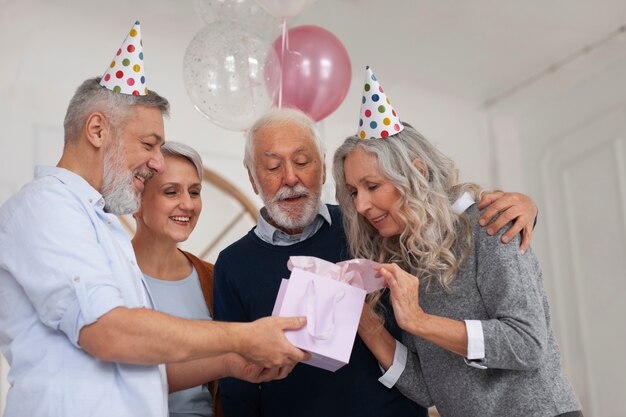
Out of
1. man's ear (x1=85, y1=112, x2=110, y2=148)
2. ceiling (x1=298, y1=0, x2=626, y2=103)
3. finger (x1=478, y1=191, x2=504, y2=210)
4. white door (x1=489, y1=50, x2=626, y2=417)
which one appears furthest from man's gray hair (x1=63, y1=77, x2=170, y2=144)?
white door (x1=489, y1=50, x2=626, y2=417)

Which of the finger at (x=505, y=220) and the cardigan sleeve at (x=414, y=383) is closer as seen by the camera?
the finger at (x=505, y=220)

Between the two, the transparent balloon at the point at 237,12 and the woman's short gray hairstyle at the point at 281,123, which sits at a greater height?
the transparent balloon at the point at 237,12

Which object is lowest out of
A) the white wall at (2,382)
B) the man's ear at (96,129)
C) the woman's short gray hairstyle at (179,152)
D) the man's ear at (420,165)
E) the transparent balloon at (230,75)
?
the white wall at (2,382)

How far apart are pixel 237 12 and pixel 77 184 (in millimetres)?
1583

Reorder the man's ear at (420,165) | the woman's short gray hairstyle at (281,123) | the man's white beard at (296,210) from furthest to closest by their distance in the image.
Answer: the woman's short gray hairstyle at (281,123) < the man's white beard at (296,210) < the man's ear at (420,165)

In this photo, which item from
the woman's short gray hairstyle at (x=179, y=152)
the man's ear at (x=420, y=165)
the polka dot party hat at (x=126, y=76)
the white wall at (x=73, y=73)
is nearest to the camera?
the polka dot party hat at (x=126, y=76)

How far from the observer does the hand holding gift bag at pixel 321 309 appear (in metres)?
1.73

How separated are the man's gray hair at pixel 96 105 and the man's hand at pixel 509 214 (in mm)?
833

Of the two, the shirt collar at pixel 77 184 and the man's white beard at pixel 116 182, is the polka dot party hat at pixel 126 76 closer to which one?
the man's white beard at pixel 116 182

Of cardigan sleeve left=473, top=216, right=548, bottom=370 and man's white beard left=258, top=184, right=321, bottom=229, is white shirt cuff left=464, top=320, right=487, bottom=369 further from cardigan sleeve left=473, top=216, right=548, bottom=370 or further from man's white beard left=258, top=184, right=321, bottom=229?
man's white beard left=258, top=184, right=321, bottom=229

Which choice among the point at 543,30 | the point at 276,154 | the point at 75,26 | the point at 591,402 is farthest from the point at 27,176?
the point at 591,402

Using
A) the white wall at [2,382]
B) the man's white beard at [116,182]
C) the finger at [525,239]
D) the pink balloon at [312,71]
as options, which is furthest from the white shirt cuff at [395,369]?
the white wall at [2,382]

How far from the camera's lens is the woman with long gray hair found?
5.66ft

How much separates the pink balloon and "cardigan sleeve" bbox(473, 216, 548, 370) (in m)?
1.39
